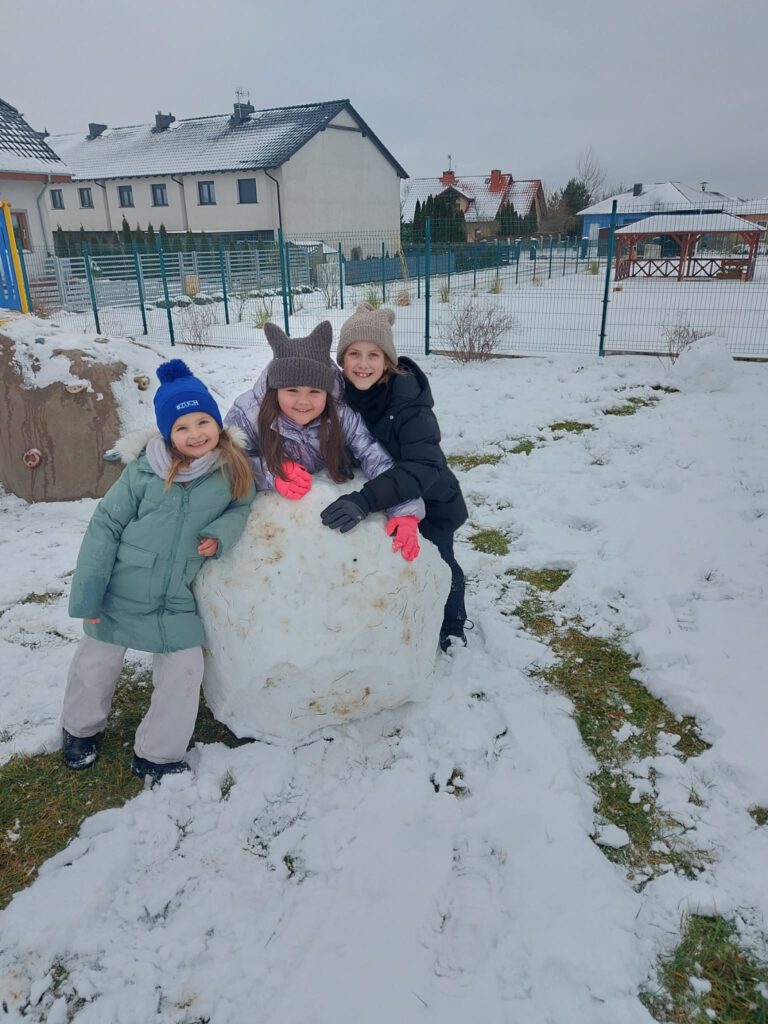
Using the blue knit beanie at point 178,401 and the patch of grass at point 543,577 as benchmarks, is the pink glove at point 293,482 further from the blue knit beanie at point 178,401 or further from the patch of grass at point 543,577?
the patch of grass at point 543,577

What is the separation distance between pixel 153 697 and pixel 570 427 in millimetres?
5345

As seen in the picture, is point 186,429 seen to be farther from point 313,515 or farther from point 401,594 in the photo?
point 401,594

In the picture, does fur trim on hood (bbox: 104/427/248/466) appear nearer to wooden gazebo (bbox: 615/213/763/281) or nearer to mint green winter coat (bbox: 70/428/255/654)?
mint green winter coat (bbox: 70/428/255/654)

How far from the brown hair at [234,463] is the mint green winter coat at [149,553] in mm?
28

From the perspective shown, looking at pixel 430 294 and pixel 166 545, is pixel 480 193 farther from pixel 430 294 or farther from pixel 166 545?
pixel 166 545

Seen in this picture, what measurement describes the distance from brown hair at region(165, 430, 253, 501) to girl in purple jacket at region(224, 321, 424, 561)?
0.39 ft

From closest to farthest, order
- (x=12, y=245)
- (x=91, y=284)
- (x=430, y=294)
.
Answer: (x=12, y=245), (x=91, y=284), (x=430, y=294)

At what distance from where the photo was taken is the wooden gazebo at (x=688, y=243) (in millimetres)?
23000

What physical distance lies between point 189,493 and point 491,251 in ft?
82.7

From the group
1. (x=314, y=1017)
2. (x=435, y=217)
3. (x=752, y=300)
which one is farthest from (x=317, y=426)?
(x=435, y=217)

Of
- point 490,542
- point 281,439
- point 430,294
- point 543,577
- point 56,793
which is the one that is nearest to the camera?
point 56,793

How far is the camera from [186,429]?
2.53 meters

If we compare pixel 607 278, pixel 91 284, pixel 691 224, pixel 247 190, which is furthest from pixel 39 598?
pixel 247 190

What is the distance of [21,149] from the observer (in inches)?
834
